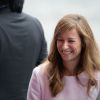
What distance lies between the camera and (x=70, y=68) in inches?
66.1

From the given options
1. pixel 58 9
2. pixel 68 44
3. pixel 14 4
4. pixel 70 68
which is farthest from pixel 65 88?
pixel 58 9

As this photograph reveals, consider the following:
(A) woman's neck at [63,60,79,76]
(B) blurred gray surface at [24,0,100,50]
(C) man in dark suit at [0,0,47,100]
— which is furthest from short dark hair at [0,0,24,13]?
(B) blurred gray surface at [24,0,100,50]

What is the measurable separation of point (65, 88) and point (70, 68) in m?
0.10

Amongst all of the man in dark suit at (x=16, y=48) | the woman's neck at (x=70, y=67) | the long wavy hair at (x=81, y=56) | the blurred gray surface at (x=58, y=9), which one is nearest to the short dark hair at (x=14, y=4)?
the man in dark suit at (x=16, y=48)

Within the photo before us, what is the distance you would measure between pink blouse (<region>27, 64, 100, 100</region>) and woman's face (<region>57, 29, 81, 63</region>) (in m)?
0.12

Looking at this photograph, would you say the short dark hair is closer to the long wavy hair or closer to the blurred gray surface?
the long wavy hair

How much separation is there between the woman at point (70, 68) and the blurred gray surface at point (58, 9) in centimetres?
106

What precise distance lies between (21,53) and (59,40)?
21 cm

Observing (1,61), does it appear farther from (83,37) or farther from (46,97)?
(83,37)

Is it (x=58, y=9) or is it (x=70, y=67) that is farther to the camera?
(x=58, y=9)

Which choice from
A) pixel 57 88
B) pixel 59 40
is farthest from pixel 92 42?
pixel 57 88

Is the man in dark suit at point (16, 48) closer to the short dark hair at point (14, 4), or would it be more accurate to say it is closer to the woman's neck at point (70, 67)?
the short dark hair at point (14, 4)

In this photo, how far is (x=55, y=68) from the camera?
1.67 meters

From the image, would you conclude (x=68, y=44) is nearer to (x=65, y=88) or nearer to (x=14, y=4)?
(x=65, y=88)
